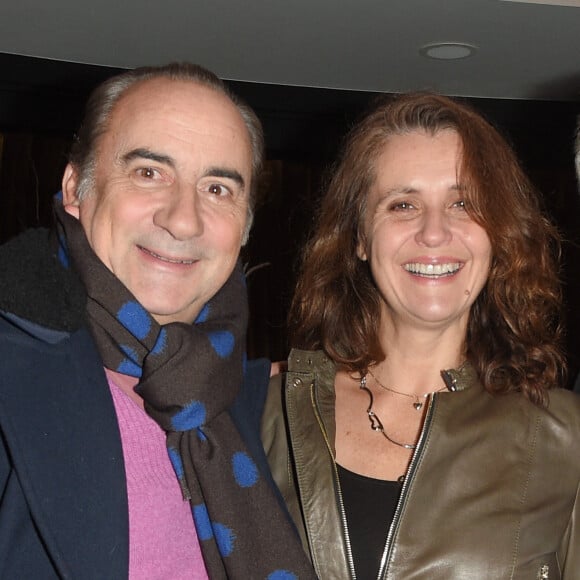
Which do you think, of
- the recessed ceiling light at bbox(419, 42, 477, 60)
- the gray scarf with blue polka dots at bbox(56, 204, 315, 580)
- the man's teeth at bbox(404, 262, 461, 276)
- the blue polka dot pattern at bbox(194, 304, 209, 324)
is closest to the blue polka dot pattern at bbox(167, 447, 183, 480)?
the gray scarf with blue polka dots at bbox(56, 204, 315, 580)

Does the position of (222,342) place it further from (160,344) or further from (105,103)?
(105,103)

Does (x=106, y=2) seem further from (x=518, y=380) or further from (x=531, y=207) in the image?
(x=518, y=380)

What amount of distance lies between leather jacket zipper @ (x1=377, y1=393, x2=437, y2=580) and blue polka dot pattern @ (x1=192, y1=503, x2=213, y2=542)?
378 millimetres

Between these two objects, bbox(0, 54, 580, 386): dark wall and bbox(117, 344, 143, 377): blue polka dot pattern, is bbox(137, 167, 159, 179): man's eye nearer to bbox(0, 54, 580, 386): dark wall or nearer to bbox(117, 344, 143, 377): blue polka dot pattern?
bbox(117, 344, 143, 377): blue polka dot pattern

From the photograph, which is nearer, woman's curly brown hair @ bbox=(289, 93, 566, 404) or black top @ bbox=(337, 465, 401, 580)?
→ black top @ bbox=(337, 465, 401, 580)

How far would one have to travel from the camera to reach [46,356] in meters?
1.66

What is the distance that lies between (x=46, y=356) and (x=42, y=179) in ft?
18.3

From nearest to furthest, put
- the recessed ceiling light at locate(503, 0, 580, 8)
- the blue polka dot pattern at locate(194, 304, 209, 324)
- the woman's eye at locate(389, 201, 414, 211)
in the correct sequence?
the blue polka dot pattern at locate(194, 304, 209, 324) → the woman's eye at locate(389, 201, 414, 211) → the recessed ceiling light at locate(503, 0, 580, 8)

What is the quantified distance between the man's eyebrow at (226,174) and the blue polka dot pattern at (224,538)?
0.71 m

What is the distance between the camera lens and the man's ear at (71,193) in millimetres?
1951

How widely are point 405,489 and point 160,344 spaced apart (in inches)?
24.1

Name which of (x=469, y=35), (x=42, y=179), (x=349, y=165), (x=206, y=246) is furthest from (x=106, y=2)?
(x=42, y=179)

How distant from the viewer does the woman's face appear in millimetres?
2090

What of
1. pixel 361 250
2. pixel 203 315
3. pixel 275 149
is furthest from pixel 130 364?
pixel 275 149
